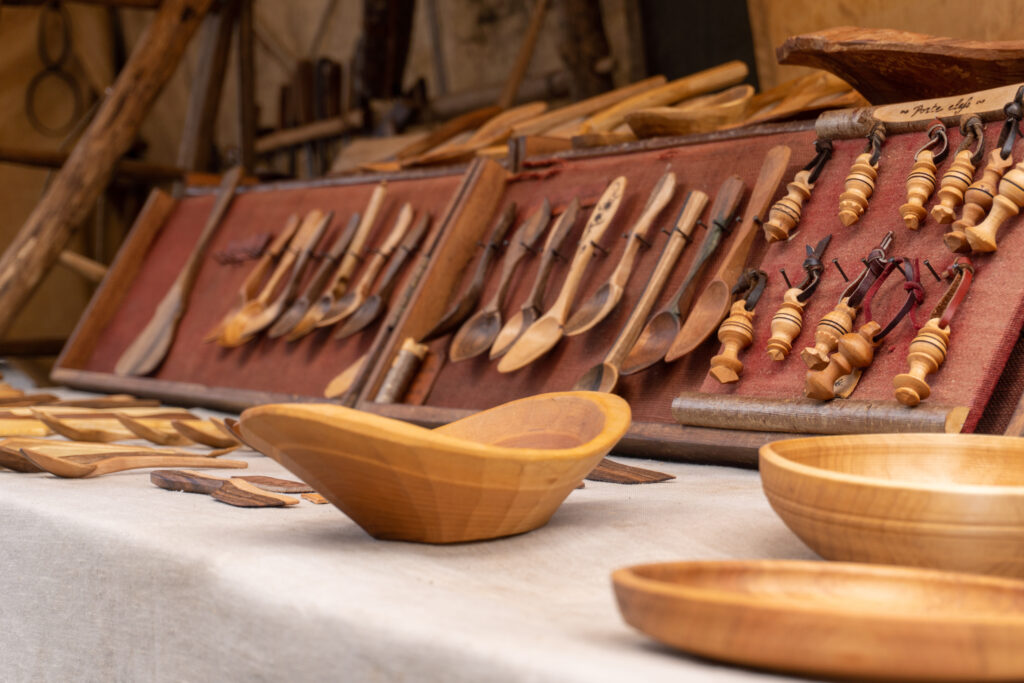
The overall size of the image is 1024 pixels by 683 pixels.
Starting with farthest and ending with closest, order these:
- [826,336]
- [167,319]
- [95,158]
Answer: [95,158], [167,319], [826,336]

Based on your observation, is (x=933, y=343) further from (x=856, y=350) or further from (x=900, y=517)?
(x=900, y=517)

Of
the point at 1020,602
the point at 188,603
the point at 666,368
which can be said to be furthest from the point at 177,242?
the point at 1020,602

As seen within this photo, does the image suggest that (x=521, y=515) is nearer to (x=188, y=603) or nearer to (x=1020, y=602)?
(x=188, y=603)

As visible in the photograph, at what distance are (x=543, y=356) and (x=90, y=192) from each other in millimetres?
2305

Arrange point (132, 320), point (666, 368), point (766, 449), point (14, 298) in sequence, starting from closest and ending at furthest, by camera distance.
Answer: point (766, 449) < point (666, 368) < point (132, 320) < point (14, 298)

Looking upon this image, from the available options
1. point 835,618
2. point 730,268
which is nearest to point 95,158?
point 730,268

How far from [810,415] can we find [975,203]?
0.38m

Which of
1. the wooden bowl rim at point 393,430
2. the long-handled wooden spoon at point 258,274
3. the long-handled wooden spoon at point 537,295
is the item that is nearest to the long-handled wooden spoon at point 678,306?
the long-handled wooden spoon at point 537,295

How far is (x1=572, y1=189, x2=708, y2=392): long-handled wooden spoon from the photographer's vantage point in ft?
5.65

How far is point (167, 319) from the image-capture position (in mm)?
2863

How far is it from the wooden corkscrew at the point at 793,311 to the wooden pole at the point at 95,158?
2.73m

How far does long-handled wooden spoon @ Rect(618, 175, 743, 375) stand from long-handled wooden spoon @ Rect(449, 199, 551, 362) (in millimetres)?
362

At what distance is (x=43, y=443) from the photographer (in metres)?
1.55

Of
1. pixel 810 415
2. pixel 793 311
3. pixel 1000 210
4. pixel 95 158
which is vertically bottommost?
pixel 810 415
